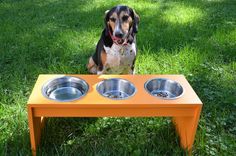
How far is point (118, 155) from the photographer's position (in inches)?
115

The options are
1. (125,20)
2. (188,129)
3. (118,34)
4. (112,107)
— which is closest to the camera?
(112,107)

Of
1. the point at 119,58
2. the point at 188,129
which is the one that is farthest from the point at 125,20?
the point at 188,129

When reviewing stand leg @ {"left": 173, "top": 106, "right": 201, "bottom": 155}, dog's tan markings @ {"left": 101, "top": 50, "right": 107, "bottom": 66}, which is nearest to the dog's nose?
dog's tan markings @ {"left": 101, "top": 50, "right": 107, "bottom": 66}

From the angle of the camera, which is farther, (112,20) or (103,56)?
(103,56)

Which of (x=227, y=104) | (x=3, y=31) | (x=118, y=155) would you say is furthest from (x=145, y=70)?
(x=3, y=31)

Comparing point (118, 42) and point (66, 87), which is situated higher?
point (118, 42)

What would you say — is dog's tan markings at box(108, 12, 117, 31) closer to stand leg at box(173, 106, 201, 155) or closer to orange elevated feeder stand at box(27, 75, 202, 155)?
orange elevated feeder stand at box(27, 75, 202, 155)

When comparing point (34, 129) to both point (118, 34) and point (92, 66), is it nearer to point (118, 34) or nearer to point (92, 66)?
point (118, 34)

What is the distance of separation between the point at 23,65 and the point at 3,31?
144cm

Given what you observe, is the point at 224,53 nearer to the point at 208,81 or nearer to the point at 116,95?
the point at 208,81

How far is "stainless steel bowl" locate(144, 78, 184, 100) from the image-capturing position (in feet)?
10.4

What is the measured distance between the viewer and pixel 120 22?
367 centimetres

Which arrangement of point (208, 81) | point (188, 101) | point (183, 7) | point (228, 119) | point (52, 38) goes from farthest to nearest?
1. point (183, 7)
2. point (52, 38)
3. point (208, 81)
4. point (228, 119)
5. point (188, 101)

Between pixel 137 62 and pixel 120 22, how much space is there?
3.59ft
